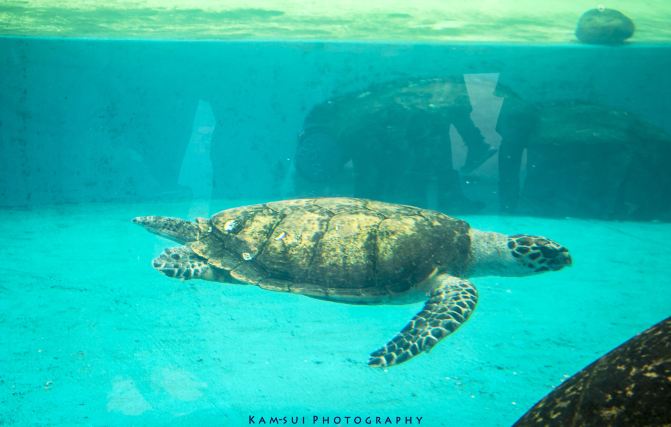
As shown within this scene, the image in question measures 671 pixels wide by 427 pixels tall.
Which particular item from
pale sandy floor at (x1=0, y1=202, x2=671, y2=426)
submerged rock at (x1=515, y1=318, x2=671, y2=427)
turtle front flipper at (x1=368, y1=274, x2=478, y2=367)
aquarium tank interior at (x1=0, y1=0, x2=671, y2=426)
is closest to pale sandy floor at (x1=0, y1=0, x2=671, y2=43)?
aquarium tank interior at (x1=0, y1=0, x2=671, y2=426)

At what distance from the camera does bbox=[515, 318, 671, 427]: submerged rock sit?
1.72 meters

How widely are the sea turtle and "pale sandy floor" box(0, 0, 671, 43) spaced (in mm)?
6846

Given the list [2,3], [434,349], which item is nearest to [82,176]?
[2,3]

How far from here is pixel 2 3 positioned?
10305 mm

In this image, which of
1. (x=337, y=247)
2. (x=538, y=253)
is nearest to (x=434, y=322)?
(x=337, y=247)

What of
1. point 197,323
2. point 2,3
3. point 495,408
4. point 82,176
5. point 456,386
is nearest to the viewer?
point 495,408

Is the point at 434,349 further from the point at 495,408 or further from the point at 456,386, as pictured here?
the point at 495,408

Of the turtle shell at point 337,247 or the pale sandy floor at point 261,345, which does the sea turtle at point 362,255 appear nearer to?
the turtle shell at point 337,247

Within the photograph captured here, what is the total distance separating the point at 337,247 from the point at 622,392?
120 inches

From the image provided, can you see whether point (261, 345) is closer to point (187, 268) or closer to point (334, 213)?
point (187, 268)

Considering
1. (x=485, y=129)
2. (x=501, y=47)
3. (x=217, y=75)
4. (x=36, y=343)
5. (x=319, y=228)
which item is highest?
(x=501, y=47)

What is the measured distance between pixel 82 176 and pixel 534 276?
8848 millimetres

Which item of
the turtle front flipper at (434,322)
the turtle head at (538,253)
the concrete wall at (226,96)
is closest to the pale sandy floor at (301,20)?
the concrete wall at (226,96)

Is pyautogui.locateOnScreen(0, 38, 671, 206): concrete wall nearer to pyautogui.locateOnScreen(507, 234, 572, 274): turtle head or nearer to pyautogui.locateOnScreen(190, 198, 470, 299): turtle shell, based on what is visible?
pyautogui.locateOnScreen(190, 198, 470, 299): turtle shell
